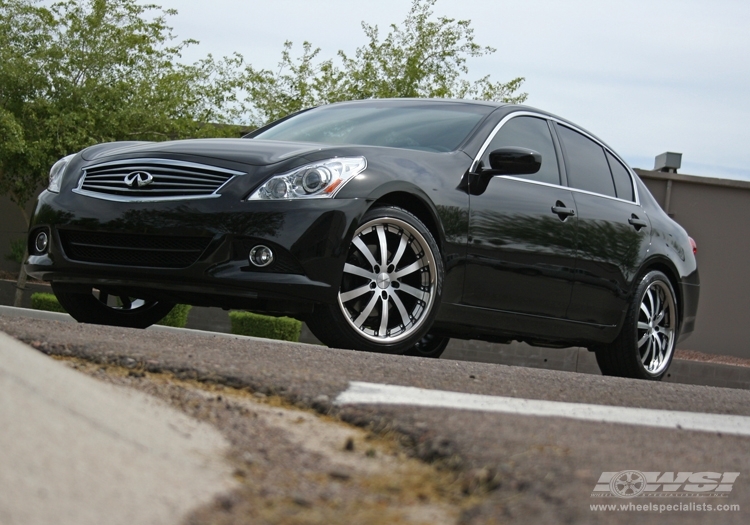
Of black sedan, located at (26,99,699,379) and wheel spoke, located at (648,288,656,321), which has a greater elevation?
black sedan, located at (26,99,699,379)

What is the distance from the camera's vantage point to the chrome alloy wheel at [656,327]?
7.46 metres

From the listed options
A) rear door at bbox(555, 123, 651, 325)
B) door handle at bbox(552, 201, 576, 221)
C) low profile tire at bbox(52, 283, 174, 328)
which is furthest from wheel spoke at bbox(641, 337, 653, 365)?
low profile tire at bbox(52, 283, 174, 328)

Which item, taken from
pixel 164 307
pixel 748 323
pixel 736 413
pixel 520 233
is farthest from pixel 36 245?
pixel 748 323

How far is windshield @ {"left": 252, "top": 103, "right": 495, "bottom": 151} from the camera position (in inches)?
245

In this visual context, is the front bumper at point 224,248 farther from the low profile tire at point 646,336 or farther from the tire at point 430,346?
the low profile tire at point 646,336

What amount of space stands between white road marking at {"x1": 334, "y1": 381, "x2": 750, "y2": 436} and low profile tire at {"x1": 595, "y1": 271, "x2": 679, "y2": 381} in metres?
3.19

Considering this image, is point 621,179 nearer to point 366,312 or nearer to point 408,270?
point 408,270

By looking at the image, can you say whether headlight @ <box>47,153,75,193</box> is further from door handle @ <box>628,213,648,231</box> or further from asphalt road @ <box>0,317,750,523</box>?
door handle @ <box>628,213,648,231</box>

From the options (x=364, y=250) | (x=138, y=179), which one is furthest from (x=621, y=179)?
(x=138, y=179)

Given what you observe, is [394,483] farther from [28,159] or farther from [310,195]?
[28,159]

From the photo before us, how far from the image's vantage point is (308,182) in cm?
521

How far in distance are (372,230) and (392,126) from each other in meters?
1.24

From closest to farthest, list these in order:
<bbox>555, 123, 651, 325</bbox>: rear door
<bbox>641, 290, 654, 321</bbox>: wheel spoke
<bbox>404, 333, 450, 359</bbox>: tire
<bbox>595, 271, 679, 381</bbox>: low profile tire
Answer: <bbox>555, 123, 651, 325</bbox>: rear door < <bbox>595, 271, 679, 381</bbox>: low profile tire < <bbox>641, 290, 654, 321</bbox>: wheel spoke < <bbox>404, 333, 450, 359</bbox>: tire

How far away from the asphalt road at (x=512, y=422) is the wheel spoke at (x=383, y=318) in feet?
1.53
